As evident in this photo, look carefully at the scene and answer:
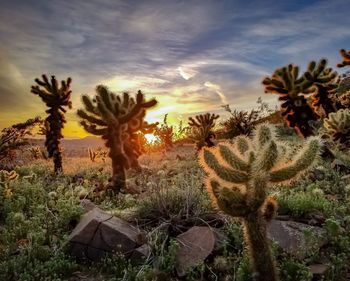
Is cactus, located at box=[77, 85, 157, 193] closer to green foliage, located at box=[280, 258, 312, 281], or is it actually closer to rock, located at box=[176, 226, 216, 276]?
rock, located at box=[176, 226, 216, 276]

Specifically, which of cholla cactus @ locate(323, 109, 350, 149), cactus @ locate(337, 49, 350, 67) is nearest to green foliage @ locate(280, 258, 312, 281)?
cholla cactus @ locate(323, 109, 350, 149)

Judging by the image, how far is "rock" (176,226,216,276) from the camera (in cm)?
621

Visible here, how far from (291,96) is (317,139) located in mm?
11810

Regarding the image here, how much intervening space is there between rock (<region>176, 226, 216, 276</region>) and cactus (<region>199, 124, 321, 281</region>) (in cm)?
122

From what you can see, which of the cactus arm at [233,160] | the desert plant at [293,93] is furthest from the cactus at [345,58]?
the cactus arm at [233,160]

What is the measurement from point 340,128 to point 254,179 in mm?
12470

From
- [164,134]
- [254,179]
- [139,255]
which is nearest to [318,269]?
[254,179]

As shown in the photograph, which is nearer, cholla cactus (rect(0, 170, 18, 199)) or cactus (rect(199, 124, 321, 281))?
cactus (rect(199, 124, 321, 281))

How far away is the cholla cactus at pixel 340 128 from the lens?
16.0 metres

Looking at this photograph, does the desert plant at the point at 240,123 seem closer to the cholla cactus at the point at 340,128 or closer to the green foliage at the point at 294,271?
the cholla cactus at the point at 340,128

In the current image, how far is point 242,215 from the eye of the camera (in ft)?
16.4

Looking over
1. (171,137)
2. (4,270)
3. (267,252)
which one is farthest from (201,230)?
(171,137)

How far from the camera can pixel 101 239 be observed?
22.3 ft

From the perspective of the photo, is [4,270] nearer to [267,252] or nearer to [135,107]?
[267,252]
